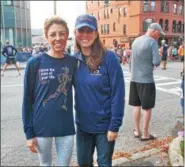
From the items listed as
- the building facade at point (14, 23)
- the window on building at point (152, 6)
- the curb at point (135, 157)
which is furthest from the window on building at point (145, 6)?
→ the curb at point (135, 157)

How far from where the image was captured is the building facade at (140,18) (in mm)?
48531

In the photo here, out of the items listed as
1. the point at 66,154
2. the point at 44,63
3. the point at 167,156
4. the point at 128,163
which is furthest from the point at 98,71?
the point at 167,156

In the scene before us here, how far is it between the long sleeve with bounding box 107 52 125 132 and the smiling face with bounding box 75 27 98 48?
210mm

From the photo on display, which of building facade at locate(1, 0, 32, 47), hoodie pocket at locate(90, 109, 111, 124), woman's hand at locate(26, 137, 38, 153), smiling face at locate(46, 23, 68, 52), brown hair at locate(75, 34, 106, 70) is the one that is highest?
building facade at locate(1, 0, 32, 47)

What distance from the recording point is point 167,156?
12.4ft

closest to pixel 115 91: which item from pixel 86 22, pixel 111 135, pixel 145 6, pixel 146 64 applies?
pixel 111 135

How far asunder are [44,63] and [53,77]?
0.14 metres

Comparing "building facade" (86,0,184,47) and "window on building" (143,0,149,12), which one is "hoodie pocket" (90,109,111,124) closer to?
"building facade" (86,0,184,47)

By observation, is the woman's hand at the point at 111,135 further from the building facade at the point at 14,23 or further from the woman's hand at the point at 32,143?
the building facade at the point at 14,23

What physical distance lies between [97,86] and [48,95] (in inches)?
16.4

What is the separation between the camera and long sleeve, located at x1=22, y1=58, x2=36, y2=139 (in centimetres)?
232

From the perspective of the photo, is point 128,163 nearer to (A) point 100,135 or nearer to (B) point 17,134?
(A) point 100,135

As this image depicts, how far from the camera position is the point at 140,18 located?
159 ft

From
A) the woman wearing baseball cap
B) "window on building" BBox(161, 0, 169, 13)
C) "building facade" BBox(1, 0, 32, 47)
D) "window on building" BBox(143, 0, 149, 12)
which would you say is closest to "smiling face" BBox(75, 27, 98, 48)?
the woman wearing baseball cap
